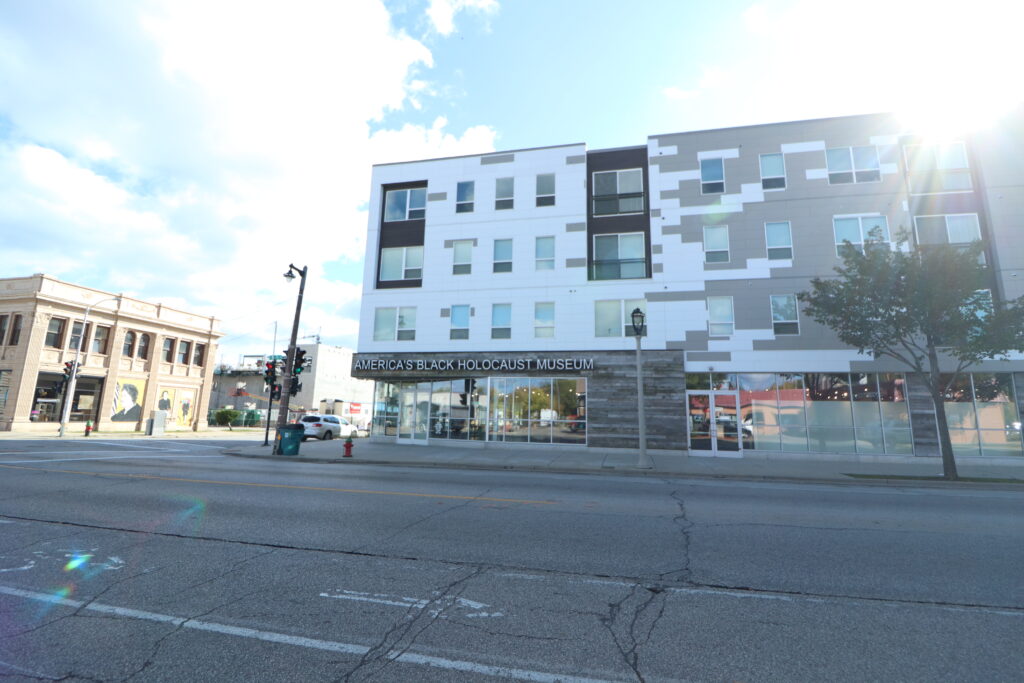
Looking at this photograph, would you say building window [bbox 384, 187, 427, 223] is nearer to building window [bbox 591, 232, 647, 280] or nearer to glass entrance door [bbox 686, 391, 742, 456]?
building window [bbox 591, 232, 647, 280]

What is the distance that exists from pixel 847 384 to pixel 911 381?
240 centimetres

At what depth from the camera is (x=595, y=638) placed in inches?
145

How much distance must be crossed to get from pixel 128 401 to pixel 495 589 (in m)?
43.2

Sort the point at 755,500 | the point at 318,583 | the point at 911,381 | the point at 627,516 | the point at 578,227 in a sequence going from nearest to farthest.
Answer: the point at 318,583, the point at 627,516, the point at 755,500, the point at 911,381, the point at 578,227

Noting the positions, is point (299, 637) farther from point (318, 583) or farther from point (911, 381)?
point (911, 381)

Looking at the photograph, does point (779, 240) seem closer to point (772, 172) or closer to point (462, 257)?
point (772, 172)

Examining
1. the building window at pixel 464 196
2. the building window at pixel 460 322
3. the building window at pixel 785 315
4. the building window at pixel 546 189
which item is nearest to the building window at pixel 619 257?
the building window at pixel 546 189

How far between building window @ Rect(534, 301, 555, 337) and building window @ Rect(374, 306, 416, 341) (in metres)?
6.45

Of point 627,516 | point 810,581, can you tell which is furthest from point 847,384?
point 810,581

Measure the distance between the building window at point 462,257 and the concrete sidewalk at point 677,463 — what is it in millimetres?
9101

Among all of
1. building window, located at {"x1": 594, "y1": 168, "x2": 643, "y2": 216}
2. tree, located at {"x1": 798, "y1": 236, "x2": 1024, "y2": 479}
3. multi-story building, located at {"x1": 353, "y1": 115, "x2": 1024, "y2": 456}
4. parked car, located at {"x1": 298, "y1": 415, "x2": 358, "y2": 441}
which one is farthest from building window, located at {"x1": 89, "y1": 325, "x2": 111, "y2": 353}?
tree, located at {"x1": 798, "y1": 236, "x2": 1024, "y2": 479}

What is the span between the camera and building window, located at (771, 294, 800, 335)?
20.7 metres

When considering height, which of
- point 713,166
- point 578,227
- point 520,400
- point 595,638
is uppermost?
point 713,166

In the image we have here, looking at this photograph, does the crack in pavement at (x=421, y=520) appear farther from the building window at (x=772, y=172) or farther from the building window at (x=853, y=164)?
the building window at (x=853, y=164)
